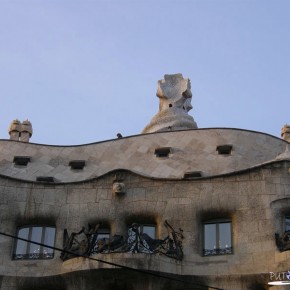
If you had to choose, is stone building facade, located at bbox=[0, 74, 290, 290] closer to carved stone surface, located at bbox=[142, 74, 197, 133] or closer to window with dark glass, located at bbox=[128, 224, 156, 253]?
window with dark glass, located at bbox=[128, 224, 156, 253]

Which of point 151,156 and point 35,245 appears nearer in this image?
point 35,245

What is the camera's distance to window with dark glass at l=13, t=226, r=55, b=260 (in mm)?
23094

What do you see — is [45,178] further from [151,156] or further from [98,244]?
[98,244]

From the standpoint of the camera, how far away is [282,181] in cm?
2312

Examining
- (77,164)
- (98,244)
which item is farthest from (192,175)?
(98,244)

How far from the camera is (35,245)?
2334 cm

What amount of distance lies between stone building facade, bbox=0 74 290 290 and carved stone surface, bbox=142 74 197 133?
2851 millimetres

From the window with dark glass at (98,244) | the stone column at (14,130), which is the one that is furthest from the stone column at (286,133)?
the stone column at (14,130)

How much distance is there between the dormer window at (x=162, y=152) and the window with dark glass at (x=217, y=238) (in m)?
3.52

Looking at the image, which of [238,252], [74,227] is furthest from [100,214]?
[238,252]

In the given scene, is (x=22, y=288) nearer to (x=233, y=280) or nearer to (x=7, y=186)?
(x=7, y=186)

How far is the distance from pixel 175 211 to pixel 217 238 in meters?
1.46

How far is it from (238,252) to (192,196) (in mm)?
2267

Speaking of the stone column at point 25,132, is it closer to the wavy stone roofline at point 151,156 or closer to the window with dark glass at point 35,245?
the wavy stone roofline at point 151,156
